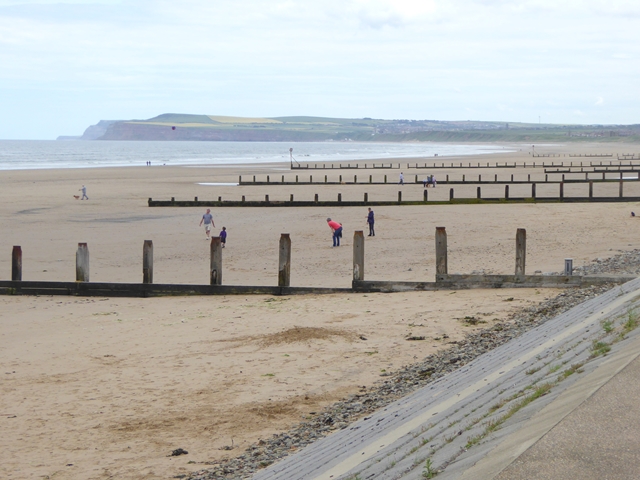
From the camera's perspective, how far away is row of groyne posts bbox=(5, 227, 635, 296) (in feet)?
54.0

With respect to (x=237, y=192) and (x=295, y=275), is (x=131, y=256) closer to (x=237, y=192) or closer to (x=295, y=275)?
(x=295, y=275)

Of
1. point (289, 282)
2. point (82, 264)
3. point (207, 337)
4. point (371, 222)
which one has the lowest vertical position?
point (207, 337)

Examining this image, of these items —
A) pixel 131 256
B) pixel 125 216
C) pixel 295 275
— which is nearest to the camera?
pixel 295 275

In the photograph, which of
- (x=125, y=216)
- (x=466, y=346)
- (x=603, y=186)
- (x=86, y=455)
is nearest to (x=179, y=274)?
Answer: (x=466, y=346)

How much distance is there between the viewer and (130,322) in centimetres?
1535

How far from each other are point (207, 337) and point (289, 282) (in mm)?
4480

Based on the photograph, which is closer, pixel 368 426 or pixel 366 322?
pixel 368 426

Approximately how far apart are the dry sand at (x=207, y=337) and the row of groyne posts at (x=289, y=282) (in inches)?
15.5

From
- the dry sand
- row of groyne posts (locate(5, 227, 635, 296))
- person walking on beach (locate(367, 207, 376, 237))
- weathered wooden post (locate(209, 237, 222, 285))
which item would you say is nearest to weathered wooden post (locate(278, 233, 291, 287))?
row of groyne posts (locate(5, 227, 635, 296))

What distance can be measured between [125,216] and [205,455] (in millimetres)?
33667

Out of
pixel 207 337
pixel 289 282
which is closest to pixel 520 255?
pixel 289 282

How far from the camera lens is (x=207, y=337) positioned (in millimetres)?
13719

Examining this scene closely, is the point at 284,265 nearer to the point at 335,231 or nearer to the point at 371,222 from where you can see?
the point at 335,231

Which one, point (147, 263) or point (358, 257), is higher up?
point (358, 257)
